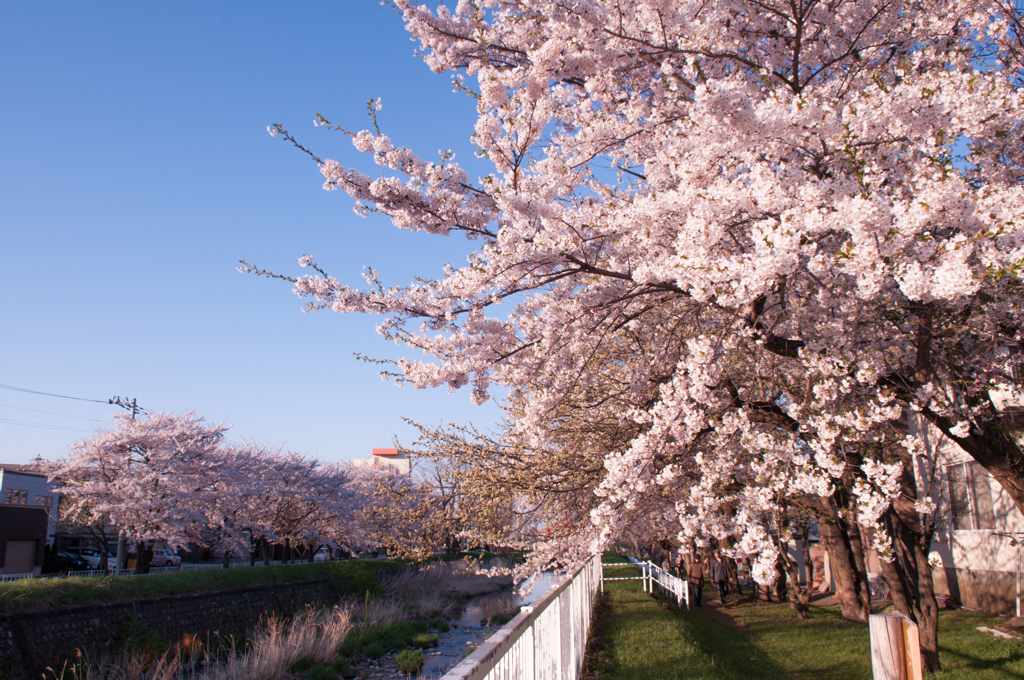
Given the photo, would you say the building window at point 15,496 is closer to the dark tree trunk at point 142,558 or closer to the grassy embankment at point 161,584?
the dark tree trunk at point 142,558

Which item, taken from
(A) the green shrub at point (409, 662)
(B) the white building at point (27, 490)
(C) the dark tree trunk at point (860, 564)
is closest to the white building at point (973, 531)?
(C) the dark tree trunk at point (860, 564)

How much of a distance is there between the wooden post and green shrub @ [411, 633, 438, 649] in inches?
682

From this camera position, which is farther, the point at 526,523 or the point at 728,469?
the point at 526,523

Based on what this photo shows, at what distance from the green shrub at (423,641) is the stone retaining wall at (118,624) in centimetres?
445

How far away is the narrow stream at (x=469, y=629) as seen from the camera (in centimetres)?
1523

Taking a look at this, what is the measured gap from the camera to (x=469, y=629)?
21.6 metres

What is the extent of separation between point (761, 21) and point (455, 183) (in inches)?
133

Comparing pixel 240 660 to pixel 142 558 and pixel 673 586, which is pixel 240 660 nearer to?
pixel 673 586

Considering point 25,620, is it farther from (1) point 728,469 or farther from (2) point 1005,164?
(2) point 1005,164

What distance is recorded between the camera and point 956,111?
377 cm

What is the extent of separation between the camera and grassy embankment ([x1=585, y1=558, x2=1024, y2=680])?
311 inches

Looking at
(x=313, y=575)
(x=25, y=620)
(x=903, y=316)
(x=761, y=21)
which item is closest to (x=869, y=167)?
(x=903, y=316)

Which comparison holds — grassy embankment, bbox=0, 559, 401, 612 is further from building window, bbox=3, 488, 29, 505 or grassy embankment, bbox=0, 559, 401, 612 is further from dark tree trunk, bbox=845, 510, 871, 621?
building window, bbox=3, 488, 29, 505

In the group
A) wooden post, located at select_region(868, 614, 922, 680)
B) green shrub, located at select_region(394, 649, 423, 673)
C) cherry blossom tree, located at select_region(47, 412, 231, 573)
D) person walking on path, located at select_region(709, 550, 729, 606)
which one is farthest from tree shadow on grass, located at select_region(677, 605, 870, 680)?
cherry blossom tree, located at select_region(47, 412, 231, 573)
